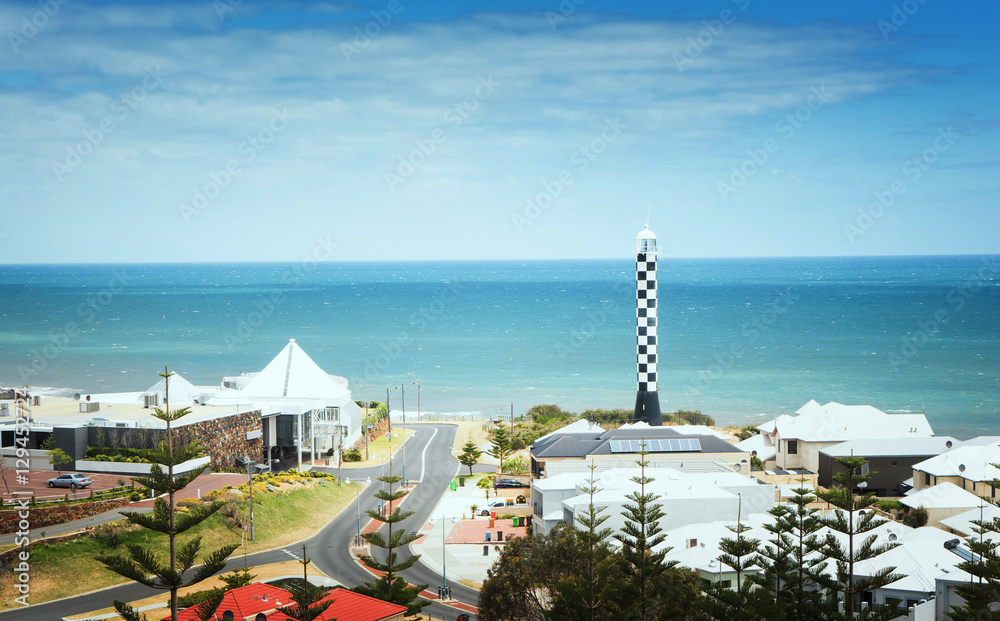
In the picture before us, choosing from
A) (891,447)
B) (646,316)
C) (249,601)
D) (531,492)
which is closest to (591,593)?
(249,601)

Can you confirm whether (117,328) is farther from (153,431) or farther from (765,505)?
(765,505)

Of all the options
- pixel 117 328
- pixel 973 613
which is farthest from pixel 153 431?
pixel 117 328
